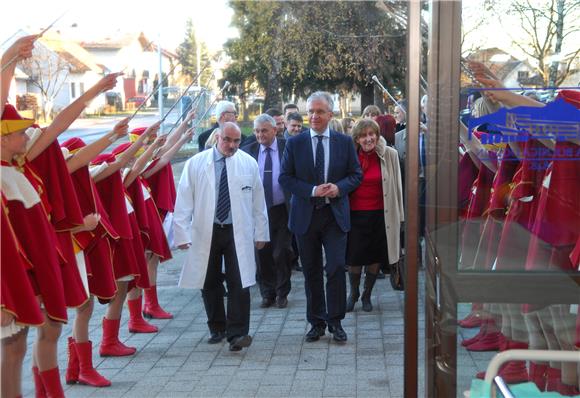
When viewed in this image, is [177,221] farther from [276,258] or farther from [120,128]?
[276,258]

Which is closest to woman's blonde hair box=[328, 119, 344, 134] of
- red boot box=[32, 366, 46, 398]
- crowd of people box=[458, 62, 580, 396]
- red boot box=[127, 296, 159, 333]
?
red boot box=[127, 296, 159, 333]

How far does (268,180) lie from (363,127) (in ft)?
3.94

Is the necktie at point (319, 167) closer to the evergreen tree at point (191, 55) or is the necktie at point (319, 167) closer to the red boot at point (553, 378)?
the evergreen tree at point (191, 55)

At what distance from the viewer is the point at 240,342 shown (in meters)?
6.32

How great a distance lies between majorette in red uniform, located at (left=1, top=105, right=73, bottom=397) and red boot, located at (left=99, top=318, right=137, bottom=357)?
177 cm

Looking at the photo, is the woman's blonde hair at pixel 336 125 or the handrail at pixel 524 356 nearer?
the handrail at pixel 524 356

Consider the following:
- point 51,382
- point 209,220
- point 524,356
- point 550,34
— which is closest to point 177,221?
point 209,220

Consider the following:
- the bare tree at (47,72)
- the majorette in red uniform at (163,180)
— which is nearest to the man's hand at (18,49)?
the bare tree at (47,72)

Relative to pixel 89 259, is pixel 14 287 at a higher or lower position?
higher

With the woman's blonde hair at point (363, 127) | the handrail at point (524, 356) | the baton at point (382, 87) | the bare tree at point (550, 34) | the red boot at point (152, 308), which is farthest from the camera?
the red boot at point (152, 308)

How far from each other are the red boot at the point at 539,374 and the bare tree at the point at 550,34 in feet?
3.71

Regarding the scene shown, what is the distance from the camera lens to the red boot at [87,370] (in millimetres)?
5602

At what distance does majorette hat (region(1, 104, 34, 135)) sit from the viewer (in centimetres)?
430

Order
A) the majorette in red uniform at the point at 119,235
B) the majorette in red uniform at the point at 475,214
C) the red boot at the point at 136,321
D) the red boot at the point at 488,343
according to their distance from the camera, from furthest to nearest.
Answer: the red boot at the point at 136,321, the majorette in red uniform at the point at 119,235, the red boot at the point at 488,343, the majorette in red uniform at the point at 475,214
